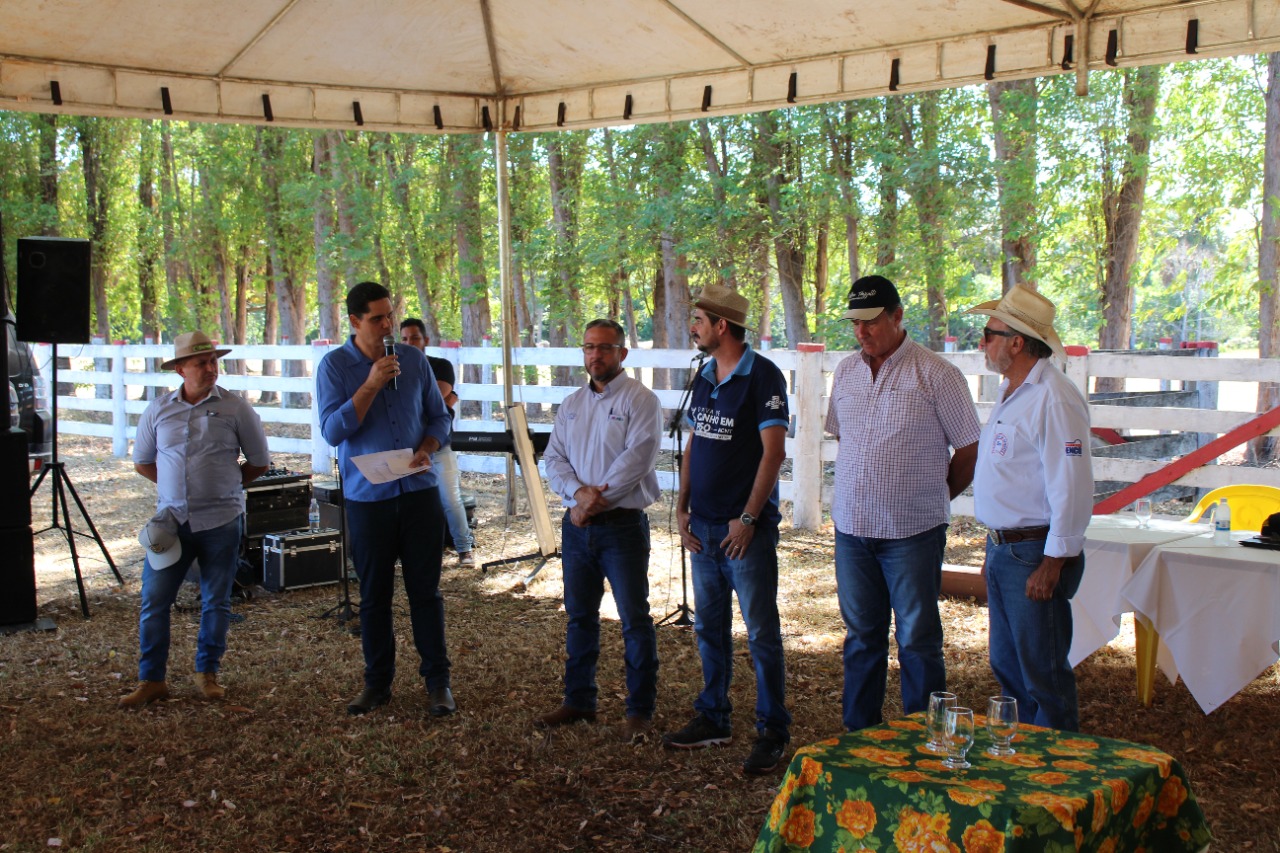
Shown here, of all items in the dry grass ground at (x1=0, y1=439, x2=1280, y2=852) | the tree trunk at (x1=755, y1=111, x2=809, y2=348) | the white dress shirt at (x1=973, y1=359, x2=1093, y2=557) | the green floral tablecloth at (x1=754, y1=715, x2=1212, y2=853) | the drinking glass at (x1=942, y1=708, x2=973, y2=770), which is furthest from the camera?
the tree trunk at (x1=755, y1=111, x2=809, y2=348)

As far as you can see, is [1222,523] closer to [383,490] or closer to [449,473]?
[383,490]

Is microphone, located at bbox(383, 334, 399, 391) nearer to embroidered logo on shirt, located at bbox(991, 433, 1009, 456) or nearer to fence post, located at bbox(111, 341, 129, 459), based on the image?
embroidered logo on shirt, located at bbox(991, 433, 1009, 456)

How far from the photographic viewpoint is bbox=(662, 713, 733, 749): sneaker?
15.3 feet

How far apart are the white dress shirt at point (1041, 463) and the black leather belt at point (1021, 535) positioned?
0.02 metres

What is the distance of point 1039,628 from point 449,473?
17.8 feet

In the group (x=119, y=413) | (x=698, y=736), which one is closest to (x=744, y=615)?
(x=698, y=736)

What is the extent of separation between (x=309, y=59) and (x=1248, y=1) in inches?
203

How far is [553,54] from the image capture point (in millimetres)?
6844

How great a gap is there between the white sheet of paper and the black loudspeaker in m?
3.26

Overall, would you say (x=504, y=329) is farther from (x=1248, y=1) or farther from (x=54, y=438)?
(x=1248, y=1)

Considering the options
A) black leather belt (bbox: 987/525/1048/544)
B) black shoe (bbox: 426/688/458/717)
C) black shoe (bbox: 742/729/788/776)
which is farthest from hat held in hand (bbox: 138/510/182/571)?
black leather belt (bbox: 987/525/1048/544)

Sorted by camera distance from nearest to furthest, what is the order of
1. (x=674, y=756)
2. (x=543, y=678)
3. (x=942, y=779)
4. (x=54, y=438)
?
A: (x=942, y=779) < (x=674, y=756) < (x=543, y=678) < (x=54, y=438)

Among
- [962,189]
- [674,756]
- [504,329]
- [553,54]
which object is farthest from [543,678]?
[962,189]

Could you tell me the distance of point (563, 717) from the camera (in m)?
5.01
